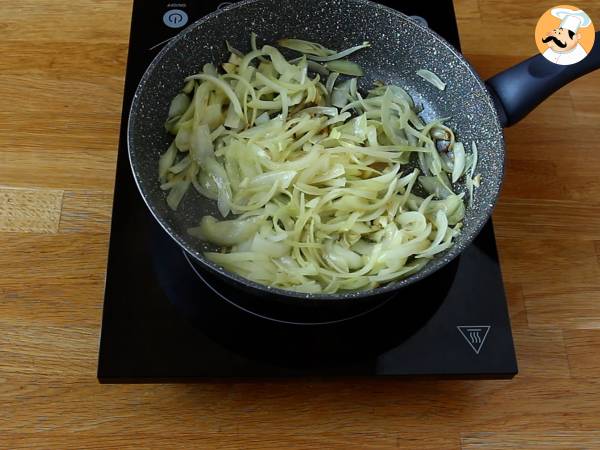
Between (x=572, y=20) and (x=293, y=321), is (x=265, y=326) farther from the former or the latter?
(x=572, y=20)

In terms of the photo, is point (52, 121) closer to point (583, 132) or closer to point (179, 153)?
point (179, 153)

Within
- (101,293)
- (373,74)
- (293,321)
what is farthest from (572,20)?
(101,293)

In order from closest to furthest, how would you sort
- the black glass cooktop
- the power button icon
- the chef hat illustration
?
the black glass cooktop → the chef hat illustration → the power button icon

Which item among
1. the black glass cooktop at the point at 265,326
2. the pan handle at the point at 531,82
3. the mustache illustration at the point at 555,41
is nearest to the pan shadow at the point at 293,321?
the black glass cooktop at the point at 265,326

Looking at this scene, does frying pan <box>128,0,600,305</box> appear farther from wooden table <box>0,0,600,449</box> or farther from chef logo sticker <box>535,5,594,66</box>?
wooden table <box>0,0,600,449</box>

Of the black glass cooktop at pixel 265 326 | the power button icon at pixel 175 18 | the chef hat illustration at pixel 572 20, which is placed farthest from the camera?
the power button icon at pixel 175 18

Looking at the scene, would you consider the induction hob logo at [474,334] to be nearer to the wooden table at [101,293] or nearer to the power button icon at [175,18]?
the wooden table at [101,293]

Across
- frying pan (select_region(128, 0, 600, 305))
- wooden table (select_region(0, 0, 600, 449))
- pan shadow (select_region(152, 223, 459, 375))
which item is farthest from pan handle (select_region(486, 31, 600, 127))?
pan shadow (select_region(152, 223, 459, 375))
